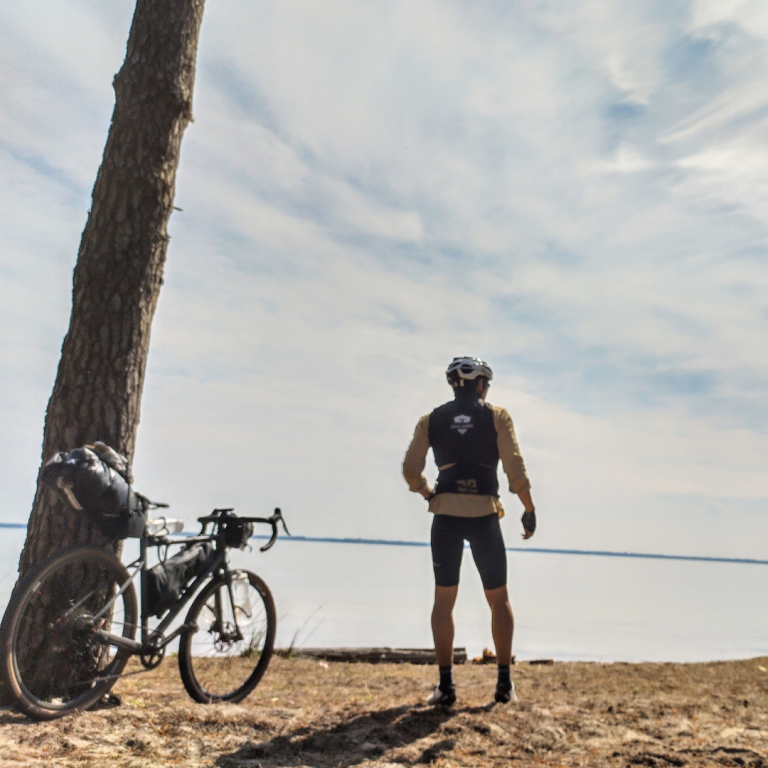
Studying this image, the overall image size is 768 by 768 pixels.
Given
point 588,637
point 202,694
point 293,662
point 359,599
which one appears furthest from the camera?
point 359,599

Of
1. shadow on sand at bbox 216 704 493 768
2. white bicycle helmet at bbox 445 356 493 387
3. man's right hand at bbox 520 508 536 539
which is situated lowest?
shadow on sand at bbox 216 704 493 768

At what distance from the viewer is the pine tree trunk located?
15.6 ft

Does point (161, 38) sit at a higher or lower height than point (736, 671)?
higher

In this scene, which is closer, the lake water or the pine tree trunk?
the pine tree trunk

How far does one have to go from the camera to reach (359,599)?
80.0 ft

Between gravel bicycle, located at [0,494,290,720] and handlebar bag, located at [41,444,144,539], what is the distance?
0.52 feet

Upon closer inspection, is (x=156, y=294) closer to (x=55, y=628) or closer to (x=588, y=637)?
(x=55, y=628)

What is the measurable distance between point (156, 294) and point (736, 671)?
7229mm

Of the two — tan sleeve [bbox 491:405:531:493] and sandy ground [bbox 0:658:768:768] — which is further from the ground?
tan sleeve [bbox 491:405:531:493]

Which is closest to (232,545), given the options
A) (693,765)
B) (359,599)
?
(693,765)

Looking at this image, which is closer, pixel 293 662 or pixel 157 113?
pixel 157 113

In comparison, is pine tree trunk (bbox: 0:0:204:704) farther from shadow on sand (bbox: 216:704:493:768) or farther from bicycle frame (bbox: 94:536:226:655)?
shadow on sand (bbox: 216:704:493:768)

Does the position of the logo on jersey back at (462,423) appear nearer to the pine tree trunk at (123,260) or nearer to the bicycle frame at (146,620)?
the bicycle frame at (146,620)

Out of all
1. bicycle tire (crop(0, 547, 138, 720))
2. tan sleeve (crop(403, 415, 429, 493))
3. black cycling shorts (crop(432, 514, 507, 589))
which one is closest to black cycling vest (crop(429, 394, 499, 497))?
tan sleeve (crop(403, 415, 429, 493))
